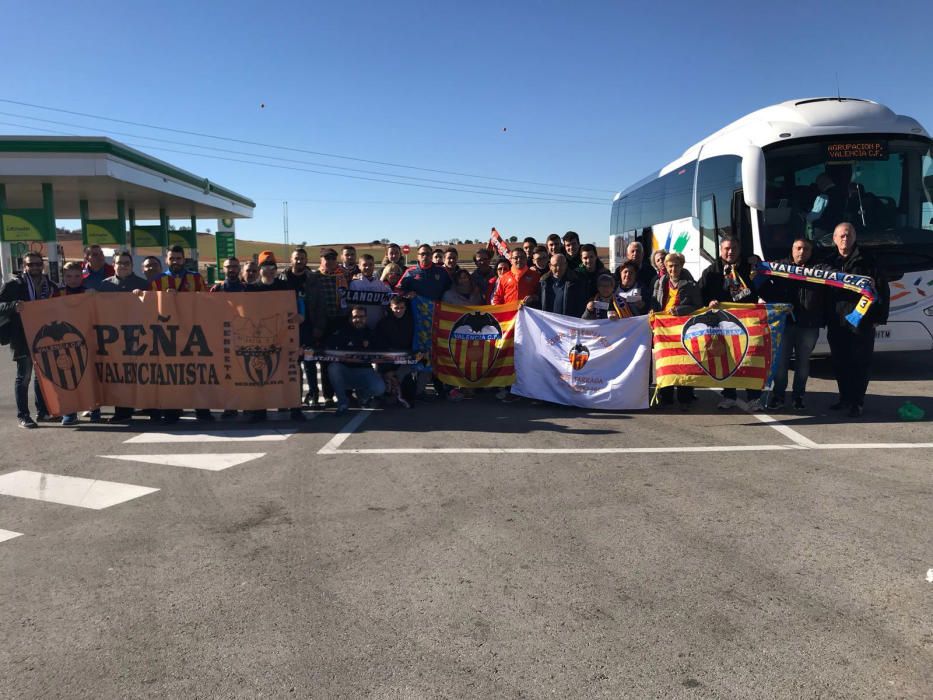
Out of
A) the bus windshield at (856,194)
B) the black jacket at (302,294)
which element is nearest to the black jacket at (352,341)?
the black jacket at (302,294)

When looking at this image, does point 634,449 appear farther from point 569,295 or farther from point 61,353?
point 61,353

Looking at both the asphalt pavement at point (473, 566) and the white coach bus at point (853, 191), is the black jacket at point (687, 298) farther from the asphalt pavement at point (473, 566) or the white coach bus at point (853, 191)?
the white coach bus at point (853, 191)

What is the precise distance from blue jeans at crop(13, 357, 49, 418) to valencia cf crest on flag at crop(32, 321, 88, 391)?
19 centimetres

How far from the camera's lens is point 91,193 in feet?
94.8

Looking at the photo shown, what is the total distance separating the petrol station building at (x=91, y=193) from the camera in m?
22.0

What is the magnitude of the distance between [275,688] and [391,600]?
0.88 metres

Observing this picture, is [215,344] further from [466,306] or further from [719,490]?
[719,490]

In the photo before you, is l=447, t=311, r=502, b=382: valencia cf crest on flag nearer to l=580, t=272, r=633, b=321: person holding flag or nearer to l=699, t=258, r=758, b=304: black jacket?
l=580, t=272, r=633, b=321: person holding flag

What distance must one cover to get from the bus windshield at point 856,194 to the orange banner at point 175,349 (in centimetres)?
721

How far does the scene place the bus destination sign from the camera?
411 inches

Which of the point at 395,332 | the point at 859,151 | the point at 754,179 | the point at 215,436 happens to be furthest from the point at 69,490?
the point at 859,151

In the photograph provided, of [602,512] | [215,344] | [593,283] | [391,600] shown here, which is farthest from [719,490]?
[215,344]

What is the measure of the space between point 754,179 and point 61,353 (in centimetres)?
967

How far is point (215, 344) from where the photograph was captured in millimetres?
8422
